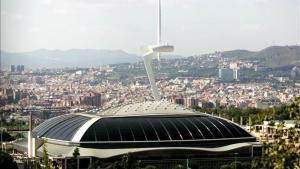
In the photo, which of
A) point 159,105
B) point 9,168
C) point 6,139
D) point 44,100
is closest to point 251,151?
point 159,105

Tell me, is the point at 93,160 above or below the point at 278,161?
below

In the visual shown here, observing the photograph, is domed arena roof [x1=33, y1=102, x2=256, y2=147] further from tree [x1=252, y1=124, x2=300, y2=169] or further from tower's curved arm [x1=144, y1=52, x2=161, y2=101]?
tree [x1=252, y1=124, x2=300, y2=169]

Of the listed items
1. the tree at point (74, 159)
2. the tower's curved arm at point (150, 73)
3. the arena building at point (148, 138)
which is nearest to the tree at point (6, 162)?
the arena building at point (148, 138)

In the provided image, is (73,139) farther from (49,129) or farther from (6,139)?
(6,139)

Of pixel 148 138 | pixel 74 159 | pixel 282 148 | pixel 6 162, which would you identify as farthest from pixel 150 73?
pixel 282 148

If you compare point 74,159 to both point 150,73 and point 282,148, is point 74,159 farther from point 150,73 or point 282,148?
point 282,148

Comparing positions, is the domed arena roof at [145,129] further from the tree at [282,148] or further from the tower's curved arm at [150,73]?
the tree at [282,148]

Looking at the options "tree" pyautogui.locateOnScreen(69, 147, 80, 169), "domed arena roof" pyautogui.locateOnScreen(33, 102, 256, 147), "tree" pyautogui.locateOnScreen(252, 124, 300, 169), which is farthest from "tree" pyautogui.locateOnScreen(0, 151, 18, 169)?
"tree" pyautogui.locateOnScreen(252, 124, 300, 169)
